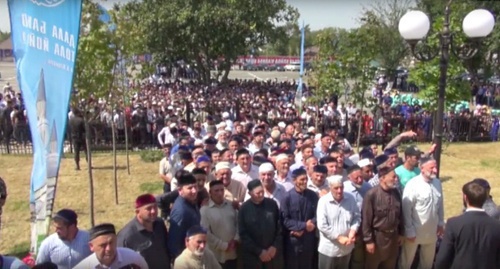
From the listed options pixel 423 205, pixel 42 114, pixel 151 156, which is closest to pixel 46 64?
pixel 42 114

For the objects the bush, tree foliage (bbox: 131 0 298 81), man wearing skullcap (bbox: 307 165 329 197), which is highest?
tree foliage (bbox: 131 0 298 81)

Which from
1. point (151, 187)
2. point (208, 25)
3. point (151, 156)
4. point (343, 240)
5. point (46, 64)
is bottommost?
point (151, 187)

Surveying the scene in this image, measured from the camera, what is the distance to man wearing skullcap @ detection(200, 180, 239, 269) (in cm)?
581

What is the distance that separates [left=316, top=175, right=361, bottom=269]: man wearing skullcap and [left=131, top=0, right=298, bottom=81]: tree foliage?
24.3 meters

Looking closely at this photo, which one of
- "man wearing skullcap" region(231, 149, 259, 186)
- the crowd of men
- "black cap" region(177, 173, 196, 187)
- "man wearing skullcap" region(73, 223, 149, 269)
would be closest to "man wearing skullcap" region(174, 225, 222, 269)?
the crowd of men

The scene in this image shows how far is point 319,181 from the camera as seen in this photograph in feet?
21.7

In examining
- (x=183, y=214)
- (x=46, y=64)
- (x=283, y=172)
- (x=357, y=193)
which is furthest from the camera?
→ (x=283, y=172)

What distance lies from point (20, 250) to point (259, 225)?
16.2ft

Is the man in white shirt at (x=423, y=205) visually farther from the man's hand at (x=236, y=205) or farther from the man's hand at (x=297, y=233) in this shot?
the man's hand at (x=236, y=205)

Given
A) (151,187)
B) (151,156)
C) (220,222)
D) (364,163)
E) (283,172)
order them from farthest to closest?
(151,156), (151,187), (364,163), (283,172), (220,222)

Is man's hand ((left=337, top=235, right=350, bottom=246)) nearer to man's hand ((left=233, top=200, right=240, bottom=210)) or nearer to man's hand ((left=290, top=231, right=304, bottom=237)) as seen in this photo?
man's hand ((left=290, top=231, right=304, bottom=237))

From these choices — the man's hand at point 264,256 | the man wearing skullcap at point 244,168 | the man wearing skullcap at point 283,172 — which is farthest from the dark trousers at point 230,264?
the man wearing skullcap at point 244,168

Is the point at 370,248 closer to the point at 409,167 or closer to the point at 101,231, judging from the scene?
the point at 409,167

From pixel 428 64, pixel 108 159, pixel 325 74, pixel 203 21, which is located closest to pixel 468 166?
pixel 428 64
